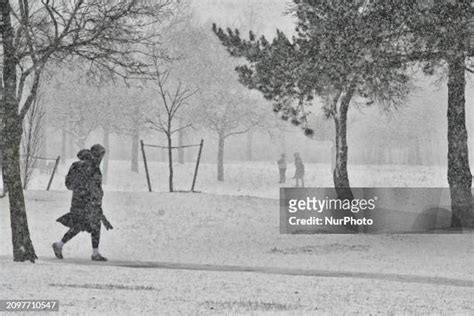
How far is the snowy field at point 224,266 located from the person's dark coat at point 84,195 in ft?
2.32

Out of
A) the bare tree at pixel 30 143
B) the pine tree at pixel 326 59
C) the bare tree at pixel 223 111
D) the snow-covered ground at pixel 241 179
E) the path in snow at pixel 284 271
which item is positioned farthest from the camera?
the bare tree at pixel 223 111

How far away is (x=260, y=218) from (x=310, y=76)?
5494mm

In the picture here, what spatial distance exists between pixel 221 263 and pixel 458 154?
21.4ft

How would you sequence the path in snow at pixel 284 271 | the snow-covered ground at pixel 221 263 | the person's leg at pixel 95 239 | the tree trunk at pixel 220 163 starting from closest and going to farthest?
the snow-covered ground at pixel 221 263, the path in snow at pixel 284 271, the person's leg at pixel 95 239, the tree trunk at pixel 220 163

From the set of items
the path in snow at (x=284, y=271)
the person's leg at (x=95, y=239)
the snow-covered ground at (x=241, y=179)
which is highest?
the snow-covered ground at (x=241, y=179)

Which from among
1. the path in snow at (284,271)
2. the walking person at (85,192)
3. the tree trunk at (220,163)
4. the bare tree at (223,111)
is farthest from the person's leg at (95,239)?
the tree trunk at (220,163)

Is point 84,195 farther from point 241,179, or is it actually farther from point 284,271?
point 241,179

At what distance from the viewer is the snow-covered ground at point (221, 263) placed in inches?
283

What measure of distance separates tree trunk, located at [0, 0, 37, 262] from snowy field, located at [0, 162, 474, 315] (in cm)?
48

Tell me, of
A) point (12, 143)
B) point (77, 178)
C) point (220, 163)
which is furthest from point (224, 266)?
point (220, 163)

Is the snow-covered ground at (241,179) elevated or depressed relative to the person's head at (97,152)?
depressed

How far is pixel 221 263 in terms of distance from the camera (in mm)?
12367

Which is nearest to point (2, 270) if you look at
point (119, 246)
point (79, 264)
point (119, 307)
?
point (79, 264)

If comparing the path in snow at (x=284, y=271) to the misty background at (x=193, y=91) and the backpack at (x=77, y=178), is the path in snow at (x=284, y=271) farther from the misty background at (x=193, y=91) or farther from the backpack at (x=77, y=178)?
the misty background at (x=193, y=91)
